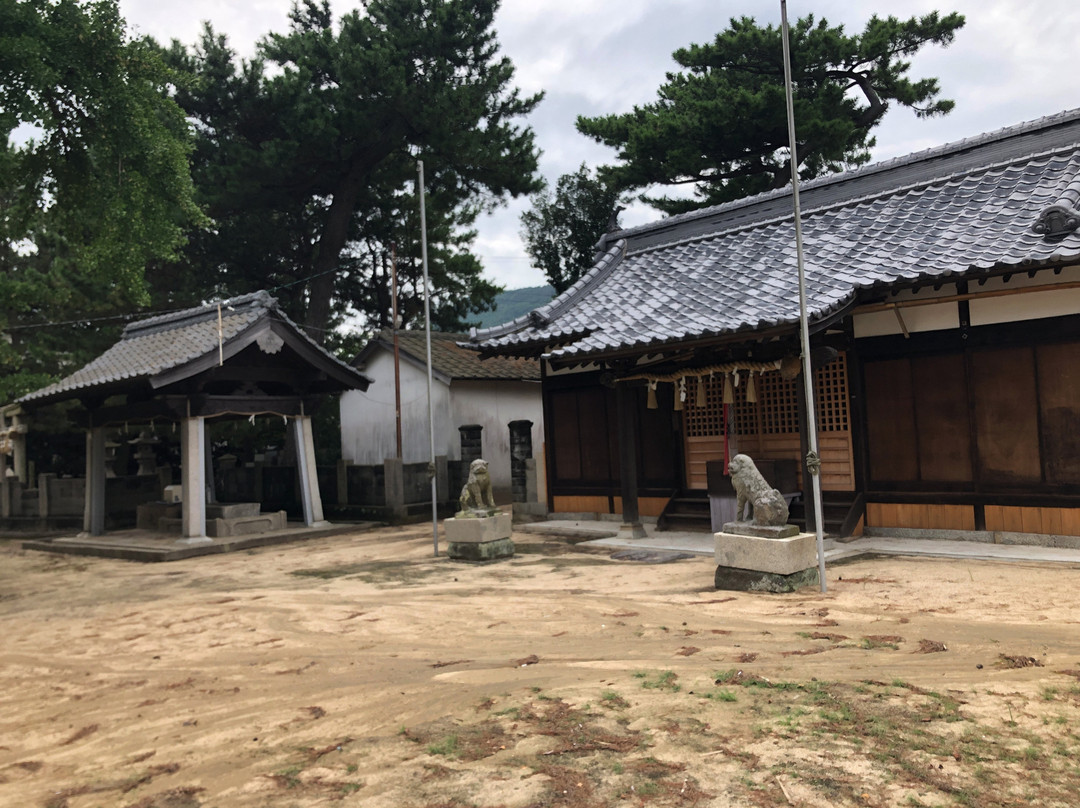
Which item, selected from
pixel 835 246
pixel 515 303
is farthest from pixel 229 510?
pixel 515 303

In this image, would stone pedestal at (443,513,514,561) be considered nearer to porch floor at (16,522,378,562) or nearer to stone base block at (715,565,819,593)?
stone base block at (715,565,819,593)

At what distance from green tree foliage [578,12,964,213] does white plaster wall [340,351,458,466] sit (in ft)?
30.6

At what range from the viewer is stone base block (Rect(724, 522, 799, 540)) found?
8188 mm

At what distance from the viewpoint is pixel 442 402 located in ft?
71.7

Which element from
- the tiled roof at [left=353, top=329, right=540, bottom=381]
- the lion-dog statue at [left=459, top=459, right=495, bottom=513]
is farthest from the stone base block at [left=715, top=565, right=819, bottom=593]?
the tiled roof at [left=353, top=329, right=540, bottom=381]

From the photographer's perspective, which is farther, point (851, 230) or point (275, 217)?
point (275, 217)

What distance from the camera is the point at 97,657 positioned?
284 inches

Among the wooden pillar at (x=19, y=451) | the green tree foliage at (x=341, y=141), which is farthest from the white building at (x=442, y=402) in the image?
the wooden pillar at (x=19, y=451)

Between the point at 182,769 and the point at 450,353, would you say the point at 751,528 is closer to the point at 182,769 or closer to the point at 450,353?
the point at 182,769

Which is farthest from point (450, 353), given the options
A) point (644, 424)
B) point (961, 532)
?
point (961, 532)

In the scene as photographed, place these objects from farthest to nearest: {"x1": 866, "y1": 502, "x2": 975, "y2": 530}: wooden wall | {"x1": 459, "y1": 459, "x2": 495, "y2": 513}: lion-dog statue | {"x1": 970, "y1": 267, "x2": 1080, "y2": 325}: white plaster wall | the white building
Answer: the white building
{"x1": 459, "y1": 459, "x2": 495, "y2": 513}: lion-dog statue
{"x1": 866, "y1": 502, "x2": 975, "y2": 530}: wooden wall
{"x1": 970, "y1": 267, "x2": 1080, "y2": 325}: white plaster wall

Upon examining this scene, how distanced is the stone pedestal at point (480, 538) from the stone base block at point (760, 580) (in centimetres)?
398

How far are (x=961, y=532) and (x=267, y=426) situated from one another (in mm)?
20036

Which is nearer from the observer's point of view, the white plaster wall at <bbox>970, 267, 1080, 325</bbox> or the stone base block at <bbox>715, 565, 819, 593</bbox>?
the stone base block at <bbox>715, 565, 819, 593</bbox>
